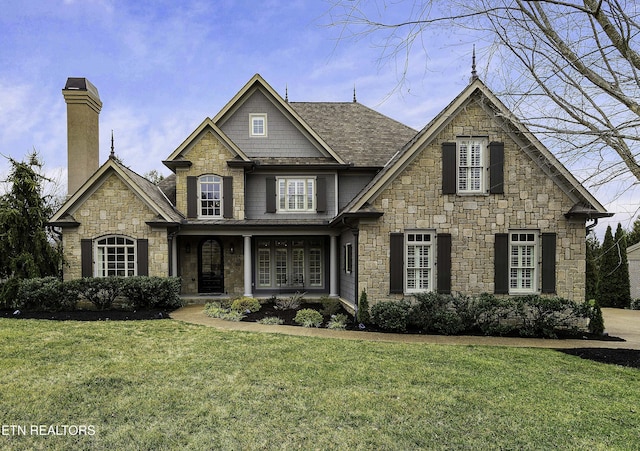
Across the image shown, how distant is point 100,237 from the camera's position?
13156mm

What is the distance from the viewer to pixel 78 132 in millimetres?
15578

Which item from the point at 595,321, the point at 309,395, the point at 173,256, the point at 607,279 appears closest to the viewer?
the point at 309,395

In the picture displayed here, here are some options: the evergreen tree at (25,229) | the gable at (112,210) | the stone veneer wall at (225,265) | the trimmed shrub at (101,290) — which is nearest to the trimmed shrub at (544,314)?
the stone veneer wall at (225,265)

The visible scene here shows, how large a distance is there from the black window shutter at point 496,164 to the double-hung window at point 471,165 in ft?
0.68

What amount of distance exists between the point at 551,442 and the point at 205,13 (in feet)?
38.4

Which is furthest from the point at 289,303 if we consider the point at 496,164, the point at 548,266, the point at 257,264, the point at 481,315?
the point at 548,266

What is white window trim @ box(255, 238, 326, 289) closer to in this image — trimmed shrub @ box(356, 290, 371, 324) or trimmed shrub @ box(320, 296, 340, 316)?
trimmed shrub @ box(320, 296, 340, 316)

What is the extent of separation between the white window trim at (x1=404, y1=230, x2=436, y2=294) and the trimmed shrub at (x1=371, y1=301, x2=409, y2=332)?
929 millimetres

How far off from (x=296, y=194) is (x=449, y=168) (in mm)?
6350

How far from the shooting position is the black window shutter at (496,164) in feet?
35.6

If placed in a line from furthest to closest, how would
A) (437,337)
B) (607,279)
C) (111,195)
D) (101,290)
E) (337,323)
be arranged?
(607,279) < (111,195) < (101,290) < (337,323) < (437,337)

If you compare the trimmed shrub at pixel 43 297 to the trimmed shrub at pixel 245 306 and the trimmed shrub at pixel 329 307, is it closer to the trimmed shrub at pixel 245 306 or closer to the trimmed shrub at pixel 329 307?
the trimmed shrub at pixel 245 306

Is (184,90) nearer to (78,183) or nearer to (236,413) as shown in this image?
(78,183)

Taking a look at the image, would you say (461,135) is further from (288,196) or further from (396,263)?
(288,196)
